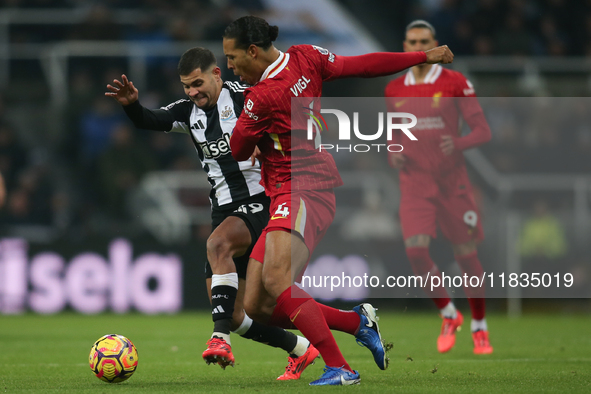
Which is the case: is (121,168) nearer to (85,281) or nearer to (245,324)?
(85,281)

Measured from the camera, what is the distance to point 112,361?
195 inches

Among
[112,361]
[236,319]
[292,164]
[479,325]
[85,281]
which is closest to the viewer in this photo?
[292,164]

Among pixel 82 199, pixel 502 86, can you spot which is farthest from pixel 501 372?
pixel 82 199

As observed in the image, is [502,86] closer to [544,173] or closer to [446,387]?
[544,173]

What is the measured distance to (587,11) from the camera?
15.6 metres

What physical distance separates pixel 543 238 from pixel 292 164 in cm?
551

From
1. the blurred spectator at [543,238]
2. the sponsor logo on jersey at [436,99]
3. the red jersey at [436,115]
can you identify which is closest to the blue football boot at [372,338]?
the red jersey at [436,115]

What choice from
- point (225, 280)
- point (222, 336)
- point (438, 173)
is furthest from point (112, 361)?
point (438, 173)

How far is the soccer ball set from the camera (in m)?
4.96

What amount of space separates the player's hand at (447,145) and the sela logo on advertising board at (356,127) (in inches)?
9.2

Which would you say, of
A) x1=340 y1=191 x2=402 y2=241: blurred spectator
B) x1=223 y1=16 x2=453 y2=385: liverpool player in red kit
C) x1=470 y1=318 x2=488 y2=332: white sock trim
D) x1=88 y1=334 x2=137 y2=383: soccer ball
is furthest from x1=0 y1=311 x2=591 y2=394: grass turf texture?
x1=340 y1=191 x2=402 y2=241: blurred spectator

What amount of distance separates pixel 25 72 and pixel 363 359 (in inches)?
364

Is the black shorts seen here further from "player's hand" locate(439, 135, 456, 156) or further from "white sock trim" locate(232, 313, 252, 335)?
"player's hand" locate(439, 135, 456, 156)

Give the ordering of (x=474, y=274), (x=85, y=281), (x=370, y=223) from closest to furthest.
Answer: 1. (x=474, y=274)
2. (x=370, y=223)
3. (x=85, y=281)
